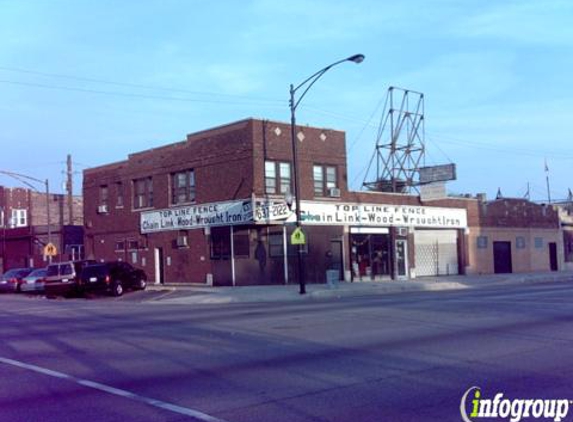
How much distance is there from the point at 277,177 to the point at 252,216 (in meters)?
2.94

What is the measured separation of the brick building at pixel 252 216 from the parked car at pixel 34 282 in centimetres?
527

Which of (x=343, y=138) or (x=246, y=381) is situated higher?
(x=343, y=138)

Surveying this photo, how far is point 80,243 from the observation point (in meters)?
51.8

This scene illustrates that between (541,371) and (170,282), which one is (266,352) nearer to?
(541,371)

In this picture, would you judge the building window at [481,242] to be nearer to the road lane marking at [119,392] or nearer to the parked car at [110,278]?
the parked car at [110,278]

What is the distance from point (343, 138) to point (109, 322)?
72.0ft

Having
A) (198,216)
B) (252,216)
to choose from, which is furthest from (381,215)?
(198,216)

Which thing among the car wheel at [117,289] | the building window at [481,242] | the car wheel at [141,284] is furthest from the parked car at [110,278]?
the building window at [481,242]

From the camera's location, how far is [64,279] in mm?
31938

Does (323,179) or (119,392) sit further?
(323,179)

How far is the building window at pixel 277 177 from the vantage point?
33.8 meters

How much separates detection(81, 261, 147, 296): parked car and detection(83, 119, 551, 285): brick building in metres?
4.11

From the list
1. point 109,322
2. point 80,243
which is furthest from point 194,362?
point 80,243

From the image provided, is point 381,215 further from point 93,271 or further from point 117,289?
point 93,271
